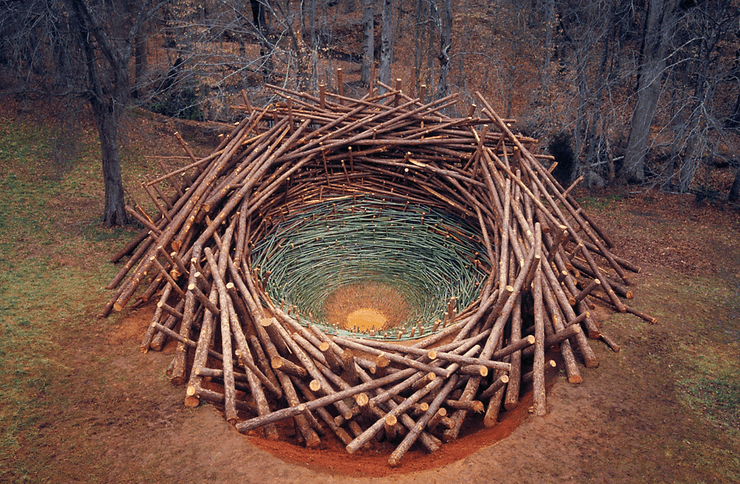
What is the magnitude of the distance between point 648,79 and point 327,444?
9946 mm

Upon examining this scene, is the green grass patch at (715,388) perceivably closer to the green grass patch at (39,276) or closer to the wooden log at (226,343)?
the wooden log at (226,343)

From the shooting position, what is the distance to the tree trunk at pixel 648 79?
9305 millimetres

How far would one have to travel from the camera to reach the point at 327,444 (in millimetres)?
3756

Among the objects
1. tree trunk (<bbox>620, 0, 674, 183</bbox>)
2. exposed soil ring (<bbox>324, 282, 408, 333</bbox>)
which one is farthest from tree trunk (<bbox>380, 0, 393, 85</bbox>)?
exposed soil ring (<bbox>324, 282, 408, 333</bbox>)

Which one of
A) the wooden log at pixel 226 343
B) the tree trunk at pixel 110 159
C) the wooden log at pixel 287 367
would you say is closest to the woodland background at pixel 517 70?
the tree trunk at pixel 110 159

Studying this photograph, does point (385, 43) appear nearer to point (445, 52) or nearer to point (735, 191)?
point (445, 52)

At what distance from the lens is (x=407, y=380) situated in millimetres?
3920

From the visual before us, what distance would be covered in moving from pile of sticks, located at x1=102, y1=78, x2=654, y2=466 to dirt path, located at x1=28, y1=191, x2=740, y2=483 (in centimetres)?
18

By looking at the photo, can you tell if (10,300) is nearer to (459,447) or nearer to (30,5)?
(30,5)

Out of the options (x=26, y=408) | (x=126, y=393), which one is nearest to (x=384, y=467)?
(x=126, y=393)

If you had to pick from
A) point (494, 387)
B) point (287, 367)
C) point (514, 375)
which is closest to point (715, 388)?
point (514, 375)

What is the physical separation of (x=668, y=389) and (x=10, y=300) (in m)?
6.96

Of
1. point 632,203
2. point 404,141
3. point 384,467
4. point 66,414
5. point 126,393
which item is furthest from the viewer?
point 632,203

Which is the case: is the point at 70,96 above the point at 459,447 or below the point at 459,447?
above
